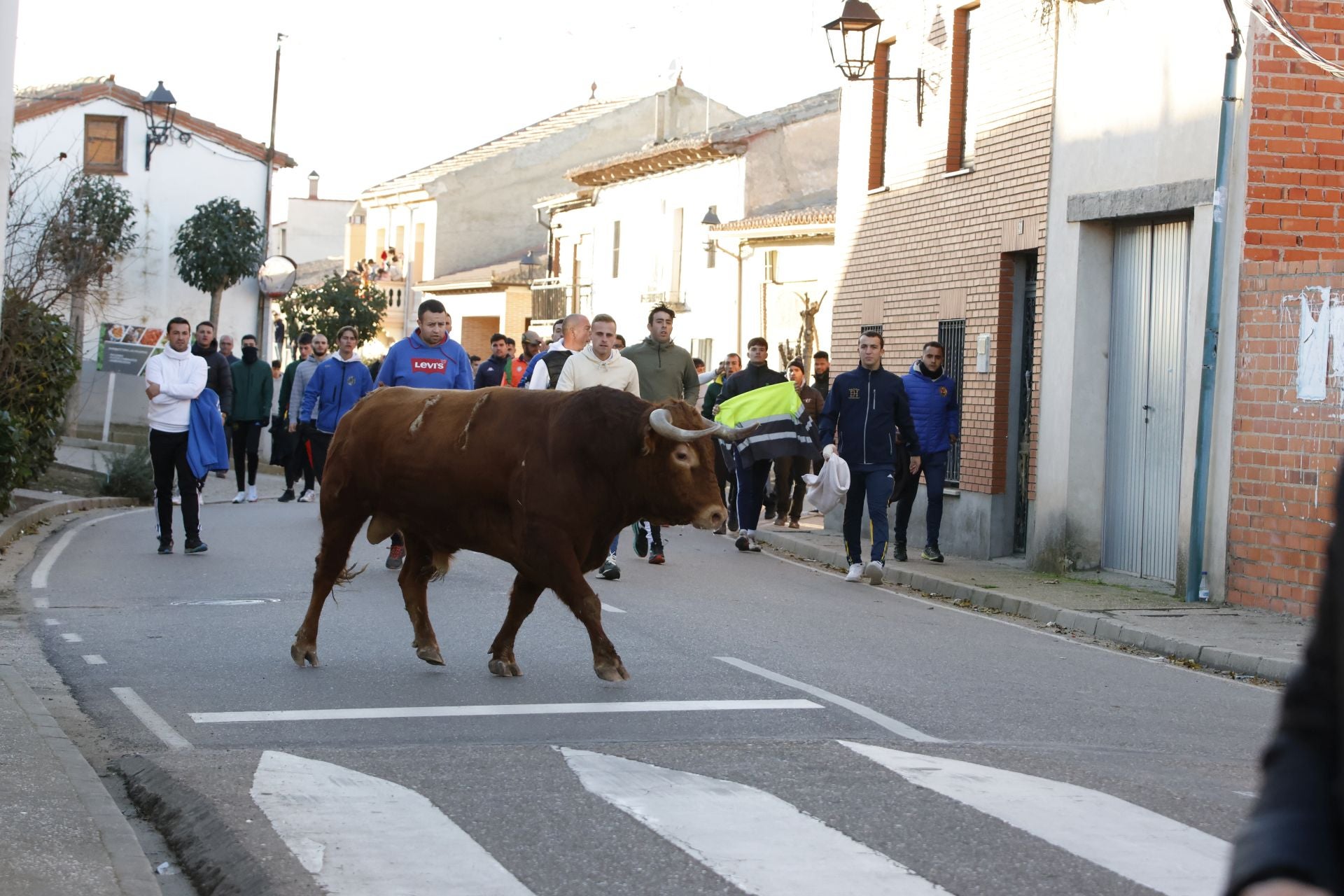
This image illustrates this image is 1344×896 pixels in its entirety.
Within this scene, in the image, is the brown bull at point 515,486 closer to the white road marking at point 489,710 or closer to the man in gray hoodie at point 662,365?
the white road marking at point 489,710

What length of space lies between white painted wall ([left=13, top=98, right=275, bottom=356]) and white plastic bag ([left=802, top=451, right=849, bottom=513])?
33.7 meters

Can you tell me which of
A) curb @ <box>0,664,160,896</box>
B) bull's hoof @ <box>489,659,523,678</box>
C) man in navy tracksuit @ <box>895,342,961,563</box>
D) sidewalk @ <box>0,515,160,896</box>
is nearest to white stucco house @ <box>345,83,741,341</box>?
man in navy tracksuit @ <box>895,342,961,563</box>

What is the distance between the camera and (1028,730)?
7688 millimetres

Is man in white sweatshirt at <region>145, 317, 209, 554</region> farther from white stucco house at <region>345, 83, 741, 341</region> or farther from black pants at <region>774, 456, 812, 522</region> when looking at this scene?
white stucco house at <region>345, 83, 741, 341</region>

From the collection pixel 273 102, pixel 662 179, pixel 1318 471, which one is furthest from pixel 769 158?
pixel 1318 471

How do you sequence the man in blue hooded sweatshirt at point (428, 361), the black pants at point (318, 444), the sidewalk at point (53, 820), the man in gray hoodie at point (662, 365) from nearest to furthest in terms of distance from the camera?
the sidewalk at point (53, 820), the man in blue hooded sweatshirt at point (428, 361), the man in gray hoodie at point (662, 365), the black pants at point (318, 444)

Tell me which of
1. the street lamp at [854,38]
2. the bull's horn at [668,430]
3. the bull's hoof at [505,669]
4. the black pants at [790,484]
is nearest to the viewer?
the bull's horn at [668,430]

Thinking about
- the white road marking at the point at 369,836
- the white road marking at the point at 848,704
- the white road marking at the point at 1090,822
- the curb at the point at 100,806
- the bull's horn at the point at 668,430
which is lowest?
the curb at the point at 100,806

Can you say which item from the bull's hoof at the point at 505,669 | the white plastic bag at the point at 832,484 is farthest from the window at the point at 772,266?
the bull's hoof at the point at 505,669

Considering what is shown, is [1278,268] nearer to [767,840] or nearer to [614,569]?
[614,569]

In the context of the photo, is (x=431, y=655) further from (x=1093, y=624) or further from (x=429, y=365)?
(x=1093, y=624)

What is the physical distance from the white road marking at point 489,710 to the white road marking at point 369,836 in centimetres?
114

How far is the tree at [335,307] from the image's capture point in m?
53.0

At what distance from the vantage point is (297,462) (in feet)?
70.8
